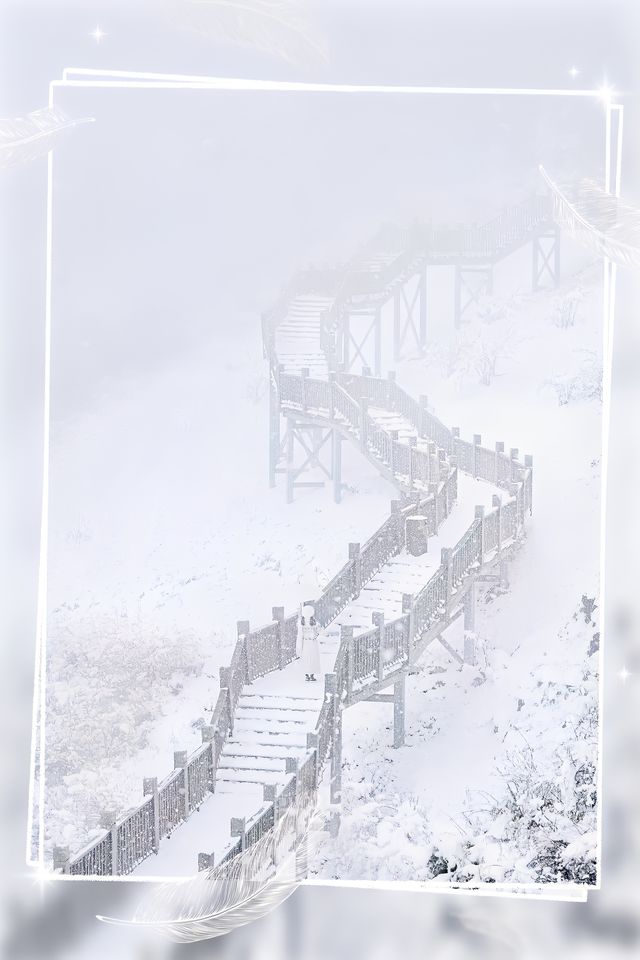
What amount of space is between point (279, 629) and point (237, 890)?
2.25 metres

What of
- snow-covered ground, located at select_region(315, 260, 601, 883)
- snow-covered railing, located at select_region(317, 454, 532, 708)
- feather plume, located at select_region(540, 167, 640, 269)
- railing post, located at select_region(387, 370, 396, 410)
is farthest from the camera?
railing post, located at select_region(387, 370, 396, 410)

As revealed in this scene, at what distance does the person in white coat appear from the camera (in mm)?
11039

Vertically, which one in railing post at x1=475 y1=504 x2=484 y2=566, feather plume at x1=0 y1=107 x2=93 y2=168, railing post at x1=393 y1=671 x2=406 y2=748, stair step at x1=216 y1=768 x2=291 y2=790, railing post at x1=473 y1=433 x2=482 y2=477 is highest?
feather plume at x1=0 y1=107 x2=93 y2=168

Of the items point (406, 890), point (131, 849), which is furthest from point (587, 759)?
point (131, 849)

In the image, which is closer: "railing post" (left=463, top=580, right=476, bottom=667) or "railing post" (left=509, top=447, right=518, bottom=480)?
"railing post" (left=463, top=580, right=476, bottom=667)

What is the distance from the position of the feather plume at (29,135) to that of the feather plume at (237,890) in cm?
583

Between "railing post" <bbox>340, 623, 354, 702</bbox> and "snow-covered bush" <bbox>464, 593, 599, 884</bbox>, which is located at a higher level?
"railing post" <bbox>340, 623, 354, 702</bbox>

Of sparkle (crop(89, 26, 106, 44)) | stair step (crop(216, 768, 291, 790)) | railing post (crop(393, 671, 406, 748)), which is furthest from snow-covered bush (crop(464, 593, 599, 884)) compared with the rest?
sparkle (crop(89, 26, 106, 44))

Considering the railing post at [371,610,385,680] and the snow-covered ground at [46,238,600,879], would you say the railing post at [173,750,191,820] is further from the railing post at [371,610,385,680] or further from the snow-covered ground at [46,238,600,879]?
the railing post at [371,610,385,680]

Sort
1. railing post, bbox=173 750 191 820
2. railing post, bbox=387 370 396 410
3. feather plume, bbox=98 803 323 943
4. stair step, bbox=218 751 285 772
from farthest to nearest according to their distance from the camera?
railing post, bbox=387 370 396 410 → stair step, bbox=218 751 285 772 → railing post, bbox=173 750 191 820 → feather plume, bbox=98 803 323 943

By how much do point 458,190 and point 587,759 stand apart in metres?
4.89

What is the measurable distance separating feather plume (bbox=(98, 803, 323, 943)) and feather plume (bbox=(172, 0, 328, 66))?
6231 millimetres

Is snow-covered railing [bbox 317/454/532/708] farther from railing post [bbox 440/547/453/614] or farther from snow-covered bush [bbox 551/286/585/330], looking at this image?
snow-covered bush [bbox 551/286/585/330]

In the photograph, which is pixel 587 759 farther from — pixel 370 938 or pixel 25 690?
pixel 25 690
